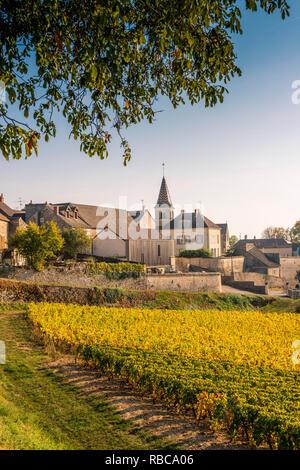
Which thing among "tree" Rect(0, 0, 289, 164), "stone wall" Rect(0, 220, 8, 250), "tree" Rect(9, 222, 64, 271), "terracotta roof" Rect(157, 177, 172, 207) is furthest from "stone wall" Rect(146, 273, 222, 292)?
"terracotta roof" Rect(157, 177, 172, 207)

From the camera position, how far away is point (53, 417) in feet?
24.1

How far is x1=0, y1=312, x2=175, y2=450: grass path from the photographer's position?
19.6 ft

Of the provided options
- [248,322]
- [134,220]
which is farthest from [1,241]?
[248,322]

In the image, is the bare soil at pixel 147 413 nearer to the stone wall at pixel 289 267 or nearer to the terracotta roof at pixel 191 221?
the terracotta roof at pixel 191 221

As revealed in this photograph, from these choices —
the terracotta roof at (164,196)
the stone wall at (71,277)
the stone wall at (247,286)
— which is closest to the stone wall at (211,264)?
the stone wall at (247,286)

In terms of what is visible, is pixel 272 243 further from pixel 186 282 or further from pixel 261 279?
pixel 186 282

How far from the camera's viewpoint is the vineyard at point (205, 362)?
668 cm

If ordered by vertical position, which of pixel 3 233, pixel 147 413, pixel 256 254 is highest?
pixel 3 233

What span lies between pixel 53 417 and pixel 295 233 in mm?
90075

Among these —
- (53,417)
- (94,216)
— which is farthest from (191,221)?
(53,417)

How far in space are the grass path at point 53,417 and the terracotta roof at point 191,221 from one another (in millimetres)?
47535

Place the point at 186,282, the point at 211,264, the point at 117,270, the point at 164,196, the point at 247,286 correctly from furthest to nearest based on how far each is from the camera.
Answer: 1. the point at 164,196
2. the point at 211,264
3. the point at 247,286
4. the point at 186,282
5. the point at 117,270
